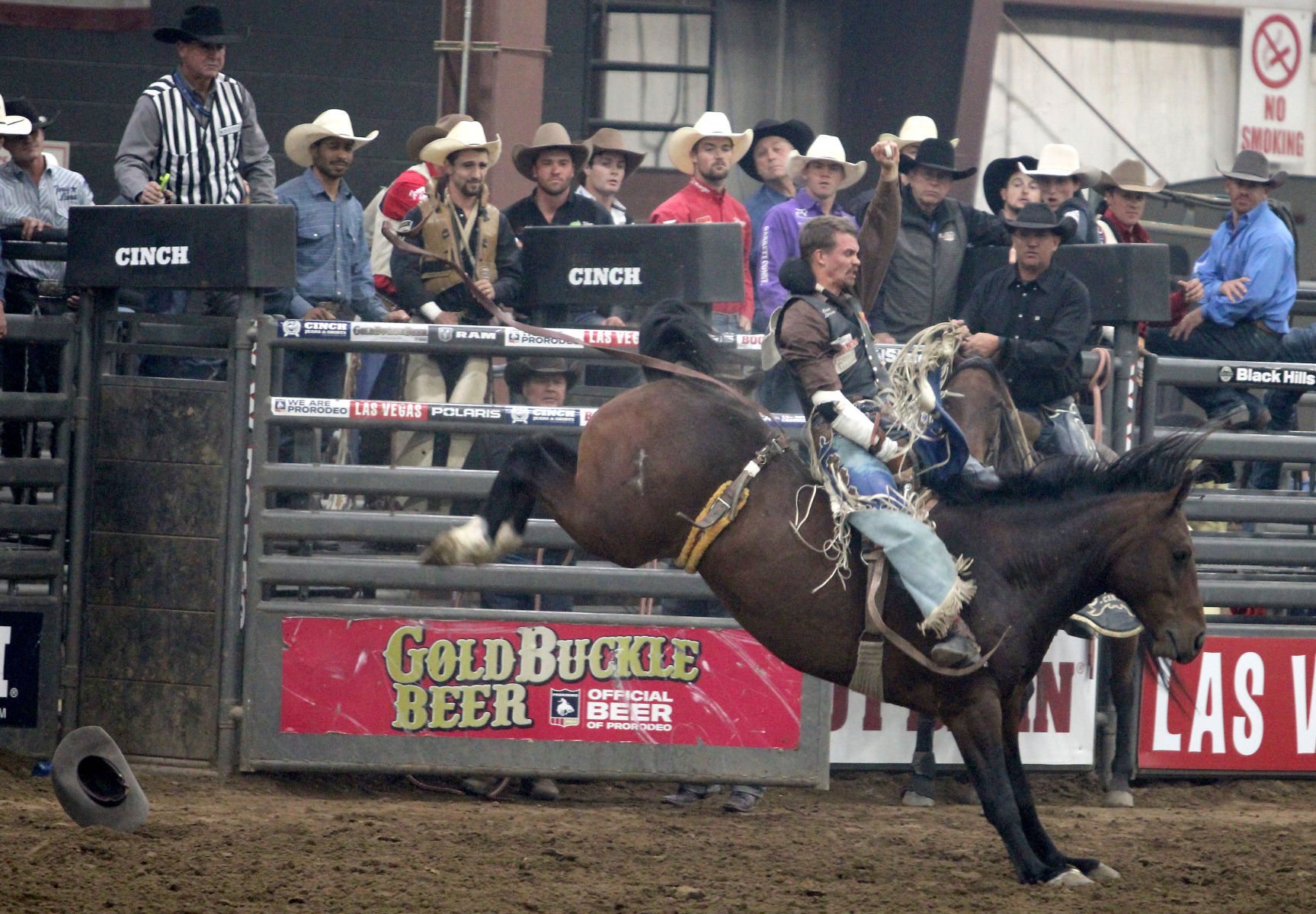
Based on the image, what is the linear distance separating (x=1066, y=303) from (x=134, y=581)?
430 cm

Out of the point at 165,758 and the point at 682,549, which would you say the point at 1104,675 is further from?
the point at 165,758

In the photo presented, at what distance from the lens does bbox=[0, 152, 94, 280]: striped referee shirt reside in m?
8.27

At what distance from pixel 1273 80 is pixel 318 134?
449 inches

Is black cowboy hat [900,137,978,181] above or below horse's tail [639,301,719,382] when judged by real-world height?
above

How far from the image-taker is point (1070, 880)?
19.7 ft

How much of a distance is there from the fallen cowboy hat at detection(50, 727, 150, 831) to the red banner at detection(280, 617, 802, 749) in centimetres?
109

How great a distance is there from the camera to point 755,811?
7.47m

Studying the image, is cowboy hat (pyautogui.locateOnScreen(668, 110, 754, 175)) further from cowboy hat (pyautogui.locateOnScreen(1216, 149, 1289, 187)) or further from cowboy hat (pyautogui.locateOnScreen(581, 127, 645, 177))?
cowboy hat (pyautogui.locateOnScreen(1216, 149, 1289, 187))

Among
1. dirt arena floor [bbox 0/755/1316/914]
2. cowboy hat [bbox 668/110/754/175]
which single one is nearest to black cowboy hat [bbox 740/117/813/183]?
cowboy hat [bbox 668/110/754/175]

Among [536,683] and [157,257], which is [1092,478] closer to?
[536,683]

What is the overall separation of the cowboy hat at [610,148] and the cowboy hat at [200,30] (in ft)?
6.52

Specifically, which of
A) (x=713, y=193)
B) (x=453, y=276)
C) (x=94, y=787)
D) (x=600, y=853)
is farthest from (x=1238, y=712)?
(x=94, y=787)

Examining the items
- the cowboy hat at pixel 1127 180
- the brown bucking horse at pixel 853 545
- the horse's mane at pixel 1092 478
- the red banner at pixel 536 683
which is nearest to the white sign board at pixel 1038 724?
the red banner at pixel 536 683

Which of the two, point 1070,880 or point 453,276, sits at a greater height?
point 453,276
